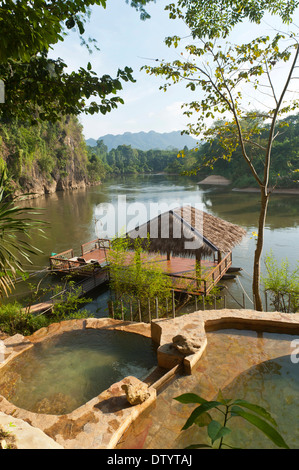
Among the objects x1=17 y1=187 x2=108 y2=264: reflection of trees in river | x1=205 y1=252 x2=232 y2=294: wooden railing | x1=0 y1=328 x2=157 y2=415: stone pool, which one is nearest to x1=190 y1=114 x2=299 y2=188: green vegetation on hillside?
x1=17 y1=187 x2=108 y2=264: reflection of trees in river

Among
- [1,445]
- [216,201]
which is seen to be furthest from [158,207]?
[1,445]

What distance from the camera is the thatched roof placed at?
8750 mm

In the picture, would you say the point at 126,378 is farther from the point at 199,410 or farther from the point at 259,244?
the point at 259,244

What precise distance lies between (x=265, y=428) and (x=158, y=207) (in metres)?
27.4

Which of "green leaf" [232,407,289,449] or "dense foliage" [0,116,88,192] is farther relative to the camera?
"dense foliage" [0,116,88,192]

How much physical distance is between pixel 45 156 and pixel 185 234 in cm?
3879

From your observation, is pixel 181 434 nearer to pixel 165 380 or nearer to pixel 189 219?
pixel 165 380

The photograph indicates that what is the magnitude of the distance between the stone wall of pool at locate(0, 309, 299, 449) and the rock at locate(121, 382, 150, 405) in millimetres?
49

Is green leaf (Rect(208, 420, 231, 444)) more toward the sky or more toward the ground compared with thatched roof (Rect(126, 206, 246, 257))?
more toward the sky

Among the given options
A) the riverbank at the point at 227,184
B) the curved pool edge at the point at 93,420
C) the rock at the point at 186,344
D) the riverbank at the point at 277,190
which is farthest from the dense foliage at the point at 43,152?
the curved pool edge at the point at 93,420

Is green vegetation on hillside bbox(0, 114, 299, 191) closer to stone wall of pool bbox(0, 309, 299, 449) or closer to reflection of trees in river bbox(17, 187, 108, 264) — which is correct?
reflection of trees in river bbox(17, 187, 108, 264)

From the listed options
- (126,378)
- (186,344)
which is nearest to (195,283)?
(186,344)

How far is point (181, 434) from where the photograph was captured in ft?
9.59

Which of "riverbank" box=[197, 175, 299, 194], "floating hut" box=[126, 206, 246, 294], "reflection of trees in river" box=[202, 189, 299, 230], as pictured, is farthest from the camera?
"riverbank" box=[197, 175, 299, 194]
